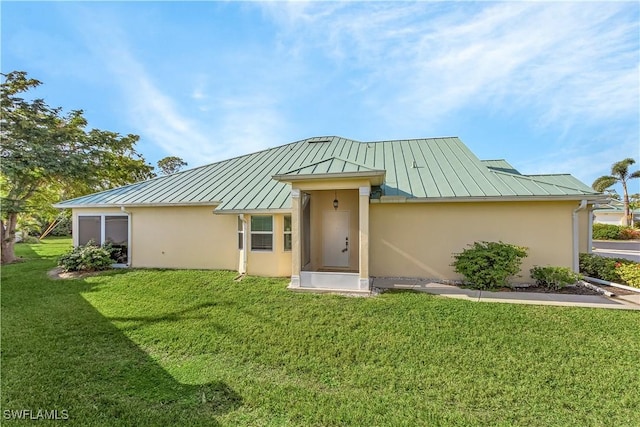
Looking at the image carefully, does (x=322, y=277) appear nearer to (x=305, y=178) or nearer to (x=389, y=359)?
(x=305, y=178)

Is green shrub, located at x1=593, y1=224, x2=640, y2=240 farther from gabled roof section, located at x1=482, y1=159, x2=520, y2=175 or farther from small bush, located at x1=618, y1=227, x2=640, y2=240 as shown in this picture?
gabled roof section, located at x1=482, y1=159, x2=520, y2=175

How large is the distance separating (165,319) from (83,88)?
1196cm

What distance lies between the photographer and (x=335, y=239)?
11.4m

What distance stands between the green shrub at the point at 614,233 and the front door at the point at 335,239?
30.1 m

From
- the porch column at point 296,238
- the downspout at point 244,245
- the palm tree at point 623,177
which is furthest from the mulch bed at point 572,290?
the palm tree at point 623,177

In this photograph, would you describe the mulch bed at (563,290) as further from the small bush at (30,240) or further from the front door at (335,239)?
the small bush at (30,240)

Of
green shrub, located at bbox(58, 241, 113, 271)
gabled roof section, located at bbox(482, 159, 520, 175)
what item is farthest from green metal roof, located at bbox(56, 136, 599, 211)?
green shrub, located at bbox(58, 241, 113, 271)

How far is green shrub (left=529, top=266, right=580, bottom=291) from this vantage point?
7.93 metres

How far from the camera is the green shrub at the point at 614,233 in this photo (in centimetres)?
2662

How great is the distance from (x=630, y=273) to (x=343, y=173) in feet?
31.2

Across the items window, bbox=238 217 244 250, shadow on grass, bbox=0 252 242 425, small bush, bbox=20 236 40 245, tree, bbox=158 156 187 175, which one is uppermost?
tree, bbox=158 156 187 175

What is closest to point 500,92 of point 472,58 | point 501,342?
point 472,58

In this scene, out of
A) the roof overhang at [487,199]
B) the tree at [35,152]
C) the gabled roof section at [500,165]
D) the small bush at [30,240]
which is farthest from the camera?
the small bush at [30,240]

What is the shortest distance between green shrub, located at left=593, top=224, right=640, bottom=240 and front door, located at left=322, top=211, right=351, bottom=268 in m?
30.1
